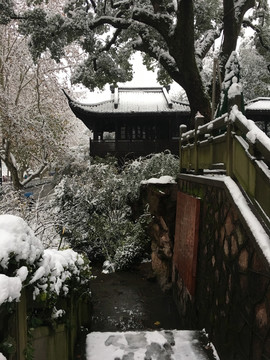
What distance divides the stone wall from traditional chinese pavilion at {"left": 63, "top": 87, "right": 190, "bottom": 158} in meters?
12.3

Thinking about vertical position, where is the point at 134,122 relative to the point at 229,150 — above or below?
above

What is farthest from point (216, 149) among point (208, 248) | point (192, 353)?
point (192, 353)

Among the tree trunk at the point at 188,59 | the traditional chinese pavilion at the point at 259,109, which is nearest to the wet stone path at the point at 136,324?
the tree trunk at the point at 188,59

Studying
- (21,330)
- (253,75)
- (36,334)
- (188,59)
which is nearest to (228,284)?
(36,334)

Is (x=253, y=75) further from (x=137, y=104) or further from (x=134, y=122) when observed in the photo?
(x=134, y=122)

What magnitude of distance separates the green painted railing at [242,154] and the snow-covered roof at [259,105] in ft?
45.1

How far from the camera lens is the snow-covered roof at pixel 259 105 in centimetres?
1731

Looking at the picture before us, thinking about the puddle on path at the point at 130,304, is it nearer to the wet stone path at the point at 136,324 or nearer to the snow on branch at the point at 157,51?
the wet stone path at the point at 136,324

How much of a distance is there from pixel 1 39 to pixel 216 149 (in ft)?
51.3

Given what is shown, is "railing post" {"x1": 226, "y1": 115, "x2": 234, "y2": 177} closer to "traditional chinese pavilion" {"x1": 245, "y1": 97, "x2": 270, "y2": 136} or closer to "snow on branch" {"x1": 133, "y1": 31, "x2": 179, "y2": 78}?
"snow on branch" {"x1": 133, "y1": 31, "x2": 179, "y2": 78}

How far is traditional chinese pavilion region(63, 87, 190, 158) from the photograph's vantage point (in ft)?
57.7

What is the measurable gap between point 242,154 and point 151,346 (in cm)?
301

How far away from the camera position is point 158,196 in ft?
25.2

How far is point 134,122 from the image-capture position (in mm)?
19094
